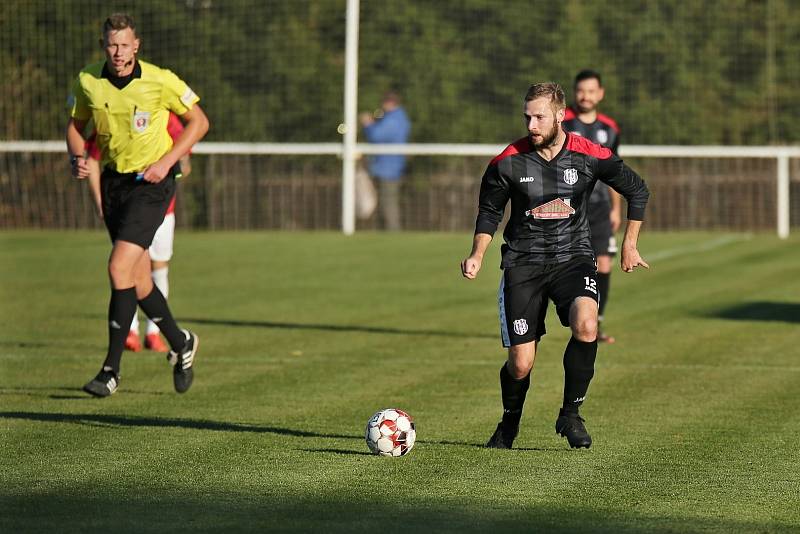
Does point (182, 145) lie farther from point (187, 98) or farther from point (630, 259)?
point (630, 259)

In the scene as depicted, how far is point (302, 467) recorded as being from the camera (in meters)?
7.39

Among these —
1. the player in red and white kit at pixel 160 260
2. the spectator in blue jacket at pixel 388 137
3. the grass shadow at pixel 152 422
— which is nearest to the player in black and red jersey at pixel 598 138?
the player in red and white kit at pixel 160 260

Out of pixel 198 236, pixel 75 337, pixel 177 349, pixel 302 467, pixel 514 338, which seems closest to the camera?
pixel 302 467

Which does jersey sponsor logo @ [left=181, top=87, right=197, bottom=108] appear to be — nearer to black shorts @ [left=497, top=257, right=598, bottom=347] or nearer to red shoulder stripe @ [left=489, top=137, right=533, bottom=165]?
red shoulder stripe @ [left=489, top=137, right=533, bottom=165]

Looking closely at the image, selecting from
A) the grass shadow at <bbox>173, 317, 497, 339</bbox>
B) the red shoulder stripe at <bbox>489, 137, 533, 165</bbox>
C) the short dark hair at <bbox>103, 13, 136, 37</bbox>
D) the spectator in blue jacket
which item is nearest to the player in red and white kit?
the grass shadow at <bbox>173, 317, 497, 339</bbox>

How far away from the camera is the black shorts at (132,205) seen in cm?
1008

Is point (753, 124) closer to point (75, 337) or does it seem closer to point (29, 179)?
point (29, 179)

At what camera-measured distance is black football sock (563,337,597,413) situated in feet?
26.1

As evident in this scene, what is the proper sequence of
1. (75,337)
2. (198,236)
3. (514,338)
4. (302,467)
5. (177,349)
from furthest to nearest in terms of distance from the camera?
1. (198,236)
2. (75,337)
3. (177,349)
4. (514,338)
5. (302,467)

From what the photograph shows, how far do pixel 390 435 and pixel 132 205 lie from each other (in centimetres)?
318

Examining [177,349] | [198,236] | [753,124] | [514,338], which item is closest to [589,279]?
[514,338]

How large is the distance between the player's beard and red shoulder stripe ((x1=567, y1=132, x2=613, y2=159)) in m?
0.16

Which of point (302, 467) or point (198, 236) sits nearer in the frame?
A: point (302, 467)

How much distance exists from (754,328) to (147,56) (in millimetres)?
14838
